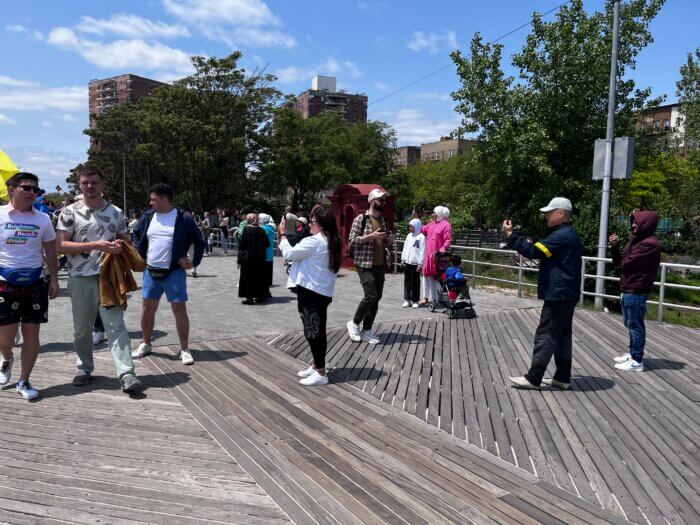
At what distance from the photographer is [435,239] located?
29.4 feet

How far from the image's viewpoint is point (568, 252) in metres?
4.63

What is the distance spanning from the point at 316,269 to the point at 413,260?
15.6 feet

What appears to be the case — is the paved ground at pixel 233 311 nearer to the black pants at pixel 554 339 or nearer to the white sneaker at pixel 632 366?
the white sneaker at pixel 632 366

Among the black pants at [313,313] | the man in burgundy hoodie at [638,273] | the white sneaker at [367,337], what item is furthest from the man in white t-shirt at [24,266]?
the man in burgundy hoodie at [638,273]

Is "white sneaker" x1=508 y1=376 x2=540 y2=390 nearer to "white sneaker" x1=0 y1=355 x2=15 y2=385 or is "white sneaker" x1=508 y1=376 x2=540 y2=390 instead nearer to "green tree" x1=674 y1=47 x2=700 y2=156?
"white sneaker" x1=0 y1=355 x2=15 y2=385

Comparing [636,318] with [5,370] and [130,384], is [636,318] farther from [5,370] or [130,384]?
[5,370]

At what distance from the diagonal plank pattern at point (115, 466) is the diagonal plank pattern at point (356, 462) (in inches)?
5.8

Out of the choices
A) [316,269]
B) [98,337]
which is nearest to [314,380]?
[316,269]

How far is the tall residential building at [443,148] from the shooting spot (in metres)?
99.4

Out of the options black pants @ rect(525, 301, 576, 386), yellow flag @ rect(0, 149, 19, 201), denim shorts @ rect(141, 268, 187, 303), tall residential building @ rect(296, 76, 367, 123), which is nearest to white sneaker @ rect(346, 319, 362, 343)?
denim shorts @ rect(141, 268, 187, 303)

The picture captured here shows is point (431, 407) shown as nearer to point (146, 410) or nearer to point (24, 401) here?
point (146, 410)

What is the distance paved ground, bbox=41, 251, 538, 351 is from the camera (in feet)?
23.2

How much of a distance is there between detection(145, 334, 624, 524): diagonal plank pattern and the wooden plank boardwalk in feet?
0.60

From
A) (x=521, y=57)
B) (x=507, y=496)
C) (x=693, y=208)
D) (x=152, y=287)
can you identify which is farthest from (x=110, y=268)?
(x=693, y=208)
